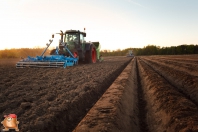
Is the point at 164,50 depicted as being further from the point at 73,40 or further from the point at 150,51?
the point at 73,40

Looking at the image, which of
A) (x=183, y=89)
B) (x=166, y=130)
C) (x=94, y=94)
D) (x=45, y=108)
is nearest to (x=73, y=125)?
(x=45, y=108)

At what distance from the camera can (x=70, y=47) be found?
12.7 meters

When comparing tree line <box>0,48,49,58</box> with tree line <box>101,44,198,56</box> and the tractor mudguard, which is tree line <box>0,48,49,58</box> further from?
tree line <box>101,44,198,56</box>

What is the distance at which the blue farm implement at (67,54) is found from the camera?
34.9 feet

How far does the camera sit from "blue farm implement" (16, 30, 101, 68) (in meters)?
10.6

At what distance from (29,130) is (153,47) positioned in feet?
226

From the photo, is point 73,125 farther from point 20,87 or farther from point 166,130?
point 20,87

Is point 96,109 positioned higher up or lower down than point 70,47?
lower down

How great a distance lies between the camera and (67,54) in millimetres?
12305

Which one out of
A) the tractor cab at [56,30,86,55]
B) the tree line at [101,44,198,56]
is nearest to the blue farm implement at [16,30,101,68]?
the tractor cab at [56,30,86,55]

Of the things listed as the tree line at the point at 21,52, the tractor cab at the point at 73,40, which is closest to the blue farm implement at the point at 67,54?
the tractor cab at the point at 73,40

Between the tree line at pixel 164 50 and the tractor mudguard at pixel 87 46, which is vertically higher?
the tree line at pixel 164 50

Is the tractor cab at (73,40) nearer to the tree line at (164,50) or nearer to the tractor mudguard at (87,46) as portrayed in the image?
the tractor mudguard at (87,46)

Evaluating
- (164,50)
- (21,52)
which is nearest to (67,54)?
(21,52)
